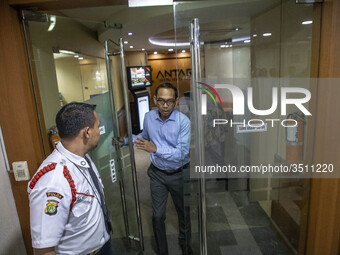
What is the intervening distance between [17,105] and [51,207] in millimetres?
790

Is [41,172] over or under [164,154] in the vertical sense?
over

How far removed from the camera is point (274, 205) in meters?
2.05

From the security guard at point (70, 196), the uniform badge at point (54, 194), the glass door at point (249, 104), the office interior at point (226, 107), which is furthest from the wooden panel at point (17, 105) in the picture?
the glass door at point (249, 104)

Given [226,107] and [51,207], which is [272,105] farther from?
[51,207]

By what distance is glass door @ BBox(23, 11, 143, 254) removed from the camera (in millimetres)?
1630

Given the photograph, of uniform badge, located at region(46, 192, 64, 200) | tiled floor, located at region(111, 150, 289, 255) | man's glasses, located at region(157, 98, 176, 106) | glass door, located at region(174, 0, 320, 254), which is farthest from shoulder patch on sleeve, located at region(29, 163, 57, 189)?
tiled floor, located at region(111, 150, 289, 255)

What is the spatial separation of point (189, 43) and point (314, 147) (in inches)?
42.7

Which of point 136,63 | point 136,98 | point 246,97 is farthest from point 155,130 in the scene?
point 136,63

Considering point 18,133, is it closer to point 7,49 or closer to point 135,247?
point 7,49

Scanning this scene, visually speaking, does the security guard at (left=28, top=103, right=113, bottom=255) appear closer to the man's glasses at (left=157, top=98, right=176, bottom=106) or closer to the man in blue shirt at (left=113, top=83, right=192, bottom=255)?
the man in blue shirt at (left=113, top=83, right=192, bottom=255)

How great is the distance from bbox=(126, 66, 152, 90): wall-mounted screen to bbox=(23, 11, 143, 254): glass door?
98.0 inches

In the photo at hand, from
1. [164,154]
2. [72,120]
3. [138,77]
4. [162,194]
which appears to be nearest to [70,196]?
[72,120]

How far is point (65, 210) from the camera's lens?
3.52ft

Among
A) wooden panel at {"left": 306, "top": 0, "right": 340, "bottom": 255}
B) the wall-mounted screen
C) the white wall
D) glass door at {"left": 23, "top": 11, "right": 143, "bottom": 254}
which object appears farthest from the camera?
the wall-mounted screen
